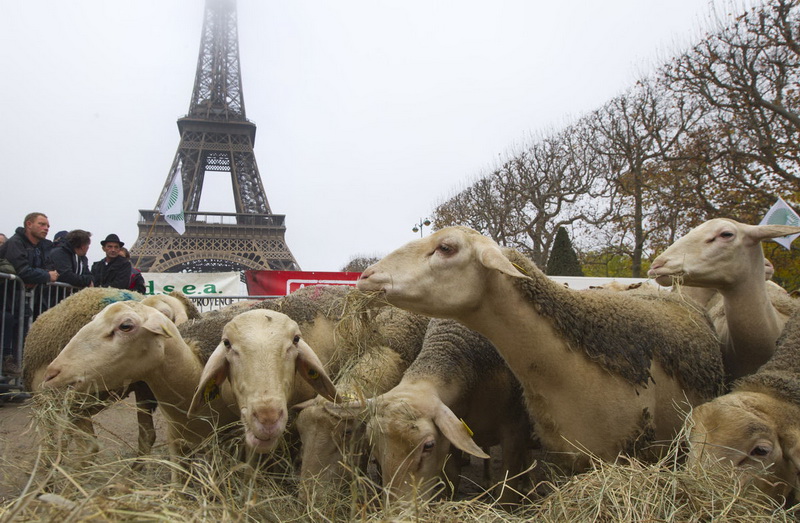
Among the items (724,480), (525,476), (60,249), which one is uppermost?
(60,249)

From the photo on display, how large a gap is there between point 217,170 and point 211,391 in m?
44.0

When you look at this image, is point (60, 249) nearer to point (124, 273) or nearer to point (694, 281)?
point (124, 273)

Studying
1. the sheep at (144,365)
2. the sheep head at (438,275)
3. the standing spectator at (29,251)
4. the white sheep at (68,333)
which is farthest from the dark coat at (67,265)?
the sheep head at (438,275)

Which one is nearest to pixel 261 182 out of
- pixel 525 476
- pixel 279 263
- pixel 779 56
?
pixel 279 263

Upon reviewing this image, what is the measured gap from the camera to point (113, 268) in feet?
23.2

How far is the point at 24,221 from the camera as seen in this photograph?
22.9 feet

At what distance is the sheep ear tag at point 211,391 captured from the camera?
3281 millimetres

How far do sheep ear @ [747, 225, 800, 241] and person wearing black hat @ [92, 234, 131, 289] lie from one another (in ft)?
23.0

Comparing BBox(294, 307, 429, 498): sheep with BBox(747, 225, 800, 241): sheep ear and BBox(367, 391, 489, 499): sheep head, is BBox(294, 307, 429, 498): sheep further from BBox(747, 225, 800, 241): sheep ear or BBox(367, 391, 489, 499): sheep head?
BBox(747, 225, 800, 241): sheep ear

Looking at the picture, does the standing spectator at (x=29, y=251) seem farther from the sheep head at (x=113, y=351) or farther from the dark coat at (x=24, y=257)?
the sheep head at (x=113, y=351)

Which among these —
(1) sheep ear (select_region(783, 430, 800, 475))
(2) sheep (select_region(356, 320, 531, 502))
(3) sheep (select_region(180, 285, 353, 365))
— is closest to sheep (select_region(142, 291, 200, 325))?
(3) sheep (select_region(180, 285, 353, 365))

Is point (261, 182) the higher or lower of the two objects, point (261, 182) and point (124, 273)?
the higher

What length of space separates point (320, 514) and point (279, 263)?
34.7 meters

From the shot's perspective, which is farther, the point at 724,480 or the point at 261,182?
the point at 261,182
